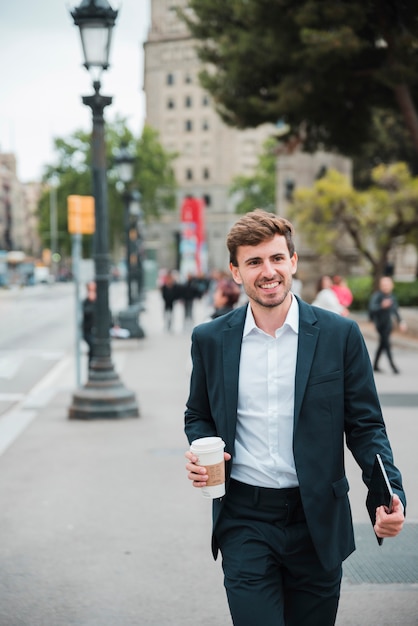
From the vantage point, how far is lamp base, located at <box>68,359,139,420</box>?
37.6 ft

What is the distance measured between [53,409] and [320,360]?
985 centimetres

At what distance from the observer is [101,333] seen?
1210 centimetres

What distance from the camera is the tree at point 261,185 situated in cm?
9112

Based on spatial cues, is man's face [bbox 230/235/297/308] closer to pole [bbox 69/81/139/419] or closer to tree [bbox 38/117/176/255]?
pole [bbox 69/81/139/419]

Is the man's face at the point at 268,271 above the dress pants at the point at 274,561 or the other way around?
above

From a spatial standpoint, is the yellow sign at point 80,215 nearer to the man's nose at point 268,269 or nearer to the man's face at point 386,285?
the man's face at point 386,285

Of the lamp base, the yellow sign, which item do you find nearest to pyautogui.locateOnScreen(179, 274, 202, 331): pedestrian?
the yellow sign

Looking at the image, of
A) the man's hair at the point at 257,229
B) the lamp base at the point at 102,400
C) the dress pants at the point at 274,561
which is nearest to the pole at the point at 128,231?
the lamp base at the point at 102,400

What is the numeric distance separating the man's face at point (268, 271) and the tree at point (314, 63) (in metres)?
17.2

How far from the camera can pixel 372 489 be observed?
3051 millimetres

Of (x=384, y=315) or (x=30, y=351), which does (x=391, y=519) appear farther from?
(x=30, y=351)

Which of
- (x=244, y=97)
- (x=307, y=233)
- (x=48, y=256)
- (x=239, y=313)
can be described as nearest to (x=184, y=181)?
(x=48, y=256)

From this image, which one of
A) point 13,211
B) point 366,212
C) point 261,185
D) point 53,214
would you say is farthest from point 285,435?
point 13,211

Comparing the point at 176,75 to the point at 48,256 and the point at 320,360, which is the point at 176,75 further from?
the point at 320,360
